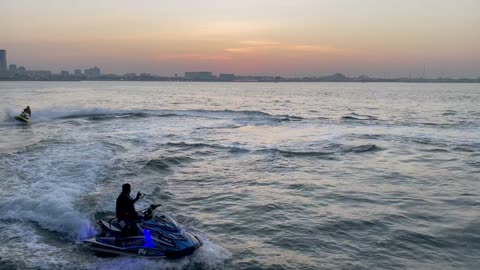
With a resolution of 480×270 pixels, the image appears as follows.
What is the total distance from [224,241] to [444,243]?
6523mm

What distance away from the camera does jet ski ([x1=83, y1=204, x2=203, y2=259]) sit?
10297 mm

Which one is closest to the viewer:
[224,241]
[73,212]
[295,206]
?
[224,241]

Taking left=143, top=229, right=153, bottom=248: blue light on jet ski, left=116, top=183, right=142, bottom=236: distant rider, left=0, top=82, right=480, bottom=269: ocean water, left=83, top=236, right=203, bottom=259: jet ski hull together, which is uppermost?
left=116, top=183, right=142, bottom=236: distant rider

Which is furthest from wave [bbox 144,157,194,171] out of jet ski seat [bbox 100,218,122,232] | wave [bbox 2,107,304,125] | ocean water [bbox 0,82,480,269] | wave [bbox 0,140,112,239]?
wave [bbox 2,107,304,125]

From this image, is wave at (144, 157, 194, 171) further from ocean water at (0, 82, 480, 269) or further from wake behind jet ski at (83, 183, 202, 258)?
wake behind jet ski at (83, 183, 202, 258)

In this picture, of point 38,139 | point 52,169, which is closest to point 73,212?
point 52,169

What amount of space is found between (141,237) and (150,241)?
0.28 m

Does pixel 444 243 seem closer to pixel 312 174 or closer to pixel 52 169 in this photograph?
pixel 312 174

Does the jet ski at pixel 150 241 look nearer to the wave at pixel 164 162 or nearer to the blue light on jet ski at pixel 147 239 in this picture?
the blue light on jet ski at pixel 147 239

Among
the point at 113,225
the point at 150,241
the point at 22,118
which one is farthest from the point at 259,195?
the point at 22,118

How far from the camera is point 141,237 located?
34.4 feet

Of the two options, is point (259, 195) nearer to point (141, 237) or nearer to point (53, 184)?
point (141, 237)

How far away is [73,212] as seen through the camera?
1398 centimetres

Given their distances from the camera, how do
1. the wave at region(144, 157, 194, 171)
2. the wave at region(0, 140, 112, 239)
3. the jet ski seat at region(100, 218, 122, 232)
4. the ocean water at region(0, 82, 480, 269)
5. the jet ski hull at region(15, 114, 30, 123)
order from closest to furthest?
the jet ski seat at region(100, 218, 122, 232)
the ocean water at region(0, 82, 480, 269)
the wave at region(0, 140, 112, 239)
the wave at region(144, 157, 194, 171)
the jet ski hull at region(15, 114, 30, 123)
